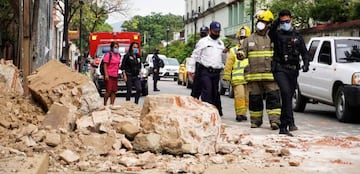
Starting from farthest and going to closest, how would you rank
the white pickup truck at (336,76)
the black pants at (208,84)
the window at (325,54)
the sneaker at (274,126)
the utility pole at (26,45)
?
1. the window at (325,54)
2. the white pickup truck at (336,76)
3. the black pants at (208,84)
4. the utility pole at (26,45)
5. the sneaker at (274,126)

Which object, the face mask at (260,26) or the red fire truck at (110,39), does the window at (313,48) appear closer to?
the face mask at (260,26)

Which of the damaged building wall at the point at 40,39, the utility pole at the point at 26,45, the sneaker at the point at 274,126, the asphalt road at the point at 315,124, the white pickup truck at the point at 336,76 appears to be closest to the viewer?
the sneaker at the point at 274,126

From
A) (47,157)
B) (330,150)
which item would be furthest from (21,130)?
(330,150)

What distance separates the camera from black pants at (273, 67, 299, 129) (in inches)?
403

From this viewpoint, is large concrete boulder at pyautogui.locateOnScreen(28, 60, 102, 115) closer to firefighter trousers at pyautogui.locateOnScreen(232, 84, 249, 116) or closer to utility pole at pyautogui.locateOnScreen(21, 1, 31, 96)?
utility pole at pyautogui.locateOnScreen(21, 1, 31, 96)

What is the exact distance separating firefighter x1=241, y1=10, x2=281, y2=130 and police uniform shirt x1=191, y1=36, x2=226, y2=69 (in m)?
0.96

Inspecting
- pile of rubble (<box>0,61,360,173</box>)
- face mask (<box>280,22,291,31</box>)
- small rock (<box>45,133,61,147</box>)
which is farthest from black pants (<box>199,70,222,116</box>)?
small rock (<box>45,133,61,147</box>)

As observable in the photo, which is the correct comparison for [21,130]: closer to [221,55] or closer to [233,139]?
[233,139]

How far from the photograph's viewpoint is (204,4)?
8175 centimetres

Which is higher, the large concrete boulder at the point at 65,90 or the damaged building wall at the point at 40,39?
the damaged building wall at the point at 40,39

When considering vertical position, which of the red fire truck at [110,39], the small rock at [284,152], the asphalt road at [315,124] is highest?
the red fire truck at [110,39]

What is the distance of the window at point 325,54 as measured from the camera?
13938 mm

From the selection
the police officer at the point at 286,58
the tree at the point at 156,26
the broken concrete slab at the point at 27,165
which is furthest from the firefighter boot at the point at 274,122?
the tree at the point at 156,26

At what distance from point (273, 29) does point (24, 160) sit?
501 centimetres
